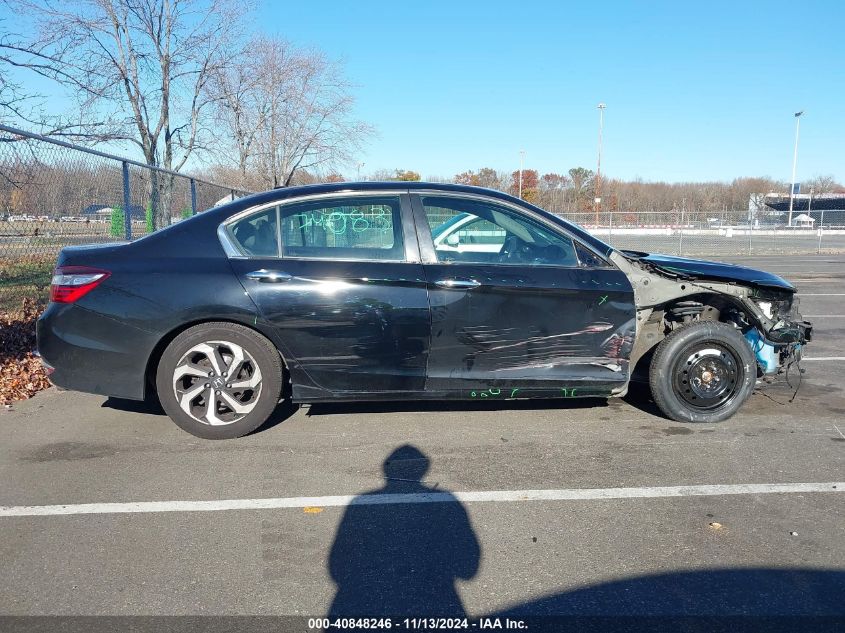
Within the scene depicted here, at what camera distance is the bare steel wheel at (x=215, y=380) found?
413 centimetres

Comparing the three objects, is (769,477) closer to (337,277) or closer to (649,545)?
(649,545)

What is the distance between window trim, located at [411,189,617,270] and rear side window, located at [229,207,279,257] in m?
0.97

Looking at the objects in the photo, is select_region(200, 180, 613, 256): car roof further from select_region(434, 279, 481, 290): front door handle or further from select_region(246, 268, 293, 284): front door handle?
select_region(434, 279, 481, 290): front door handle

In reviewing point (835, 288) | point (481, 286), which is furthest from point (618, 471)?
point (835, 288)

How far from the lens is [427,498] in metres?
3.42

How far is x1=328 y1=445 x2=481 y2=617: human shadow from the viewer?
250 cm

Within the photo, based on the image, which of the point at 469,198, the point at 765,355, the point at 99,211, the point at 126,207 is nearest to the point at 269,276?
the point at 469,198

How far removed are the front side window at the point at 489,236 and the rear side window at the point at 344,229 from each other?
0.92 feet

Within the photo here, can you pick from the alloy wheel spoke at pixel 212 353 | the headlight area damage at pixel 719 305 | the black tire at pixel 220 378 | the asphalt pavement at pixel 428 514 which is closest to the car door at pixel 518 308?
the headlight area damage at pixel 719 305

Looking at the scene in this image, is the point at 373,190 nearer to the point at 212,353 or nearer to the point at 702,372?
the point at 212,353

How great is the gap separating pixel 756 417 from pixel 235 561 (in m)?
3.91

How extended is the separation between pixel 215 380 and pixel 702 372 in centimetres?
345

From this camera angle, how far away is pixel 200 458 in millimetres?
3965

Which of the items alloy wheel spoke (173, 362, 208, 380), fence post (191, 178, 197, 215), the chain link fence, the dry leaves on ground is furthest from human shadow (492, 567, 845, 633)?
fence post (191, 178, 197, 215)
